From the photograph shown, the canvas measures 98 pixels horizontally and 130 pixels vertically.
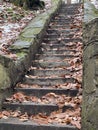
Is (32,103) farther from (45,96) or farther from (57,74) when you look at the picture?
(57,74)

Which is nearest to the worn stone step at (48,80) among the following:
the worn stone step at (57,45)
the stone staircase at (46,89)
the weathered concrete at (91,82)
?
the stone staircase at (46,89)

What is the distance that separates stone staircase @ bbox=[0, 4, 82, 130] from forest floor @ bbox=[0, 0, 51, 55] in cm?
88

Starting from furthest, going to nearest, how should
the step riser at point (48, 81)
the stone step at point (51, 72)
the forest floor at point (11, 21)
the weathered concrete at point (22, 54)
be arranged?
the forest floor at point (11, 21)
the stone step at point (51, 72)
the step riser at point (48, 81)
the weathered concrete at point (22, 54)

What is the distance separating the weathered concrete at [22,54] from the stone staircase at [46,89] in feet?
0.57

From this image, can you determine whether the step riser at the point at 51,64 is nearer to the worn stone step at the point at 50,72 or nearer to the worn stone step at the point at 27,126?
the worn stone step at the point at 50,72

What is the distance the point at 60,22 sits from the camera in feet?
39.3

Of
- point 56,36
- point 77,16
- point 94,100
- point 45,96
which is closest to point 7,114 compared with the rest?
point 45,96

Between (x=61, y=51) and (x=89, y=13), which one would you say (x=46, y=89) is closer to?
(x=61, y=51)

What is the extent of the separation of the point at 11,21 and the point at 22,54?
4.63 m

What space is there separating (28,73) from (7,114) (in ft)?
6.18

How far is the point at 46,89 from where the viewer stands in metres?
6.45

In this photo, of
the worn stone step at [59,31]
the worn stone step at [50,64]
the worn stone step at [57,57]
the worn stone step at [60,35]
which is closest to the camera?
the worn stone step at [50,64]

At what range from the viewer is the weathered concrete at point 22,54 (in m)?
6.20

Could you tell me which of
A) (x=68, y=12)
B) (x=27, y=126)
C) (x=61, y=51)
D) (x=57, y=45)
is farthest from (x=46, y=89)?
(x=68, y=12)
